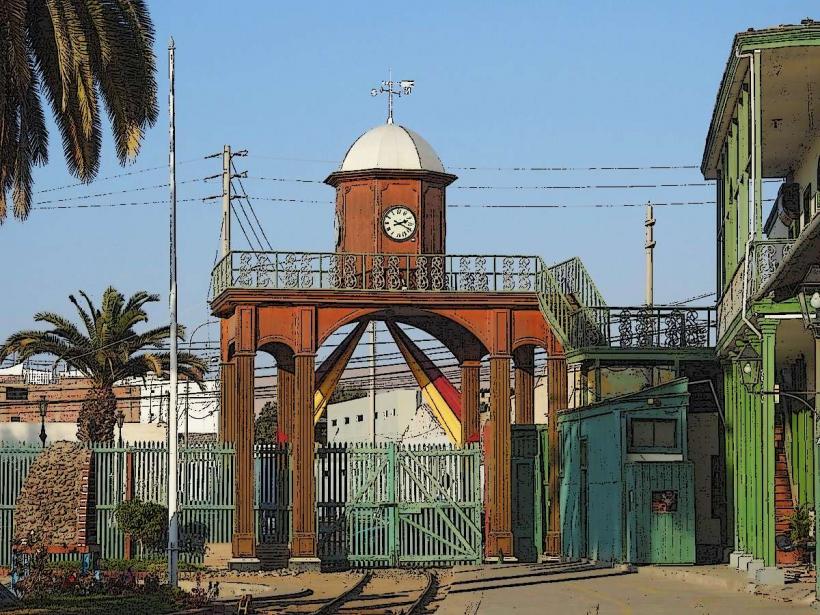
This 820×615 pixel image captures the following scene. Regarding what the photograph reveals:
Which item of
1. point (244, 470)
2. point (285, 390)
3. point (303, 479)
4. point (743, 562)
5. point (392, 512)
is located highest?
point (285, 390)

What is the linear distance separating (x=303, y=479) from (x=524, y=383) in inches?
291

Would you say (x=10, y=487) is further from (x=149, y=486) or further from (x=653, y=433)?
(x=653, y=433)

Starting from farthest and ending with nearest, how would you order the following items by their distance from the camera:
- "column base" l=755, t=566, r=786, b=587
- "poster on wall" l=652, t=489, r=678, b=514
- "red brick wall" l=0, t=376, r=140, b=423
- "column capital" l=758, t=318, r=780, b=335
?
1. "red brick wall" l=0, t=376, r=140, b=423
2. "poster on wall" l=652, t=489, r=678, b=514
3. "column base" l=755, t=566, r=786, b=587
4. "column capital" l=758, t=318, r=780, b=335

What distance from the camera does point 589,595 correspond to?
2666cm

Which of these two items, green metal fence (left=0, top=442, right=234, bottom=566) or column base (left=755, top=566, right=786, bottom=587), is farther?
green metal fence (left=0, top=442, right=234, bottom=566)

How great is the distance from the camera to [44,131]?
26.1m

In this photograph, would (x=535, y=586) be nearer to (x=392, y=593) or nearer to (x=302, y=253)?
(x=392, y=593)

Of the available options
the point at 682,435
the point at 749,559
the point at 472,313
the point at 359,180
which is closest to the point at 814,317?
the point at 749,559

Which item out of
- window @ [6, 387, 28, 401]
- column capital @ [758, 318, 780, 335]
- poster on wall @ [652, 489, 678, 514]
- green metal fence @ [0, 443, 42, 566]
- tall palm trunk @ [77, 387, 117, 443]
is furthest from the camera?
window @ [6, 387, 28, 401]

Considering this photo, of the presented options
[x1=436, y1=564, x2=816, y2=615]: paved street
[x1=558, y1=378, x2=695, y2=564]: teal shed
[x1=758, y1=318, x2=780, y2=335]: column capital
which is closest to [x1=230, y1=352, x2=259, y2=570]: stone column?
[x1=436, y1=564, x2=816, y2=615]: paved street

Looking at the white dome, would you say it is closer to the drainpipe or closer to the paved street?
the paved street

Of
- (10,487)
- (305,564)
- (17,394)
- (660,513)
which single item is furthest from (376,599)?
(17,394)

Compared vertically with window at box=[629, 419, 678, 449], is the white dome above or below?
above

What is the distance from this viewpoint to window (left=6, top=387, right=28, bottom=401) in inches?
4168
